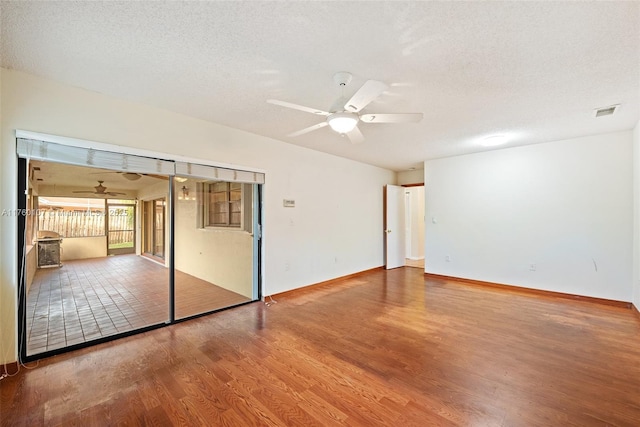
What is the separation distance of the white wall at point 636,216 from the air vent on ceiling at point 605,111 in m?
0.71

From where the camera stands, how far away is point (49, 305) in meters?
3.61

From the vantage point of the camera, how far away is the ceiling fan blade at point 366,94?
75.3 inches

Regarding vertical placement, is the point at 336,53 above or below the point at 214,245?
above

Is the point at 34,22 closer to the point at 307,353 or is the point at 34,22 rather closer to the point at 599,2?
the point at 307,353

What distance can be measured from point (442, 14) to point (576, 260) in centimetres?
463

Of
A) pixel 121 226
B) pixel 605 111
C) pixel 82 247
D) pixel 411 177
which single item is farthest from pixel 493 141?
pixel 82 247

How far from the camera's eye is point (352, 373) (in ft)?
7.32

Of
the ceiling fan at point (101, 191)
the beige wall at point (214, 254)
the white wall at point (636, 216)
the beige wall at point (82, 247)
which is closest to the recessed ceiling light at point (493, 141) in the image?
the white wall at point (636, 216)

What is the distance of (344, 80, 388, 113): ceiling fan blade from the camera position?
191 centimetres

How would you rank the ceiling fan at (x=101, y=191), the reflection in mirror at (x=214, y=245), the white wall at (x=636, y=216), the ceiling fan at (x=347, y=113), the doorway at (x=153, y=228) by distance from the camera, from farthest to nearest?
1. the doorway at (x=153, y=228)
2. the reflection in mirror at (x=214, y=245)
3. the ceiling fan at (x=101, y=191)
4. the white wall at (x=636, y=216)
5. the ceiling fan at (x=347, y=113)

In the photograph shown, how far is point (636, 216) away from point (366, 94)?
437 cm

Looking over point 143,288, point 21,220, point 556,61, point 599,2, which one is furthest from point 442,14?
point 143,288

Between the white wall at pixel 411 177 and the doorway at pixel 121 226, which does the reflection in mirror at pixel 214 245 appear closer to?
the doorway at pixel 121 226

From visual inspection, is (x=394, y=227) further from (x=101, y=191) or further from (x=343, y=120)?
(x=101, y=191)
